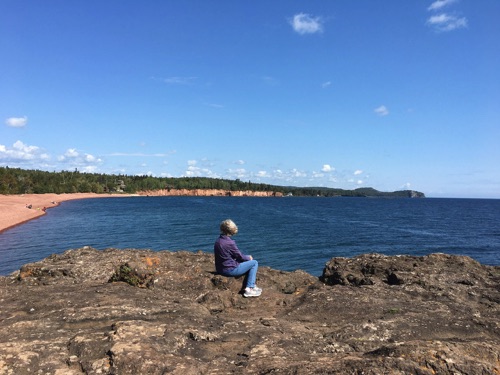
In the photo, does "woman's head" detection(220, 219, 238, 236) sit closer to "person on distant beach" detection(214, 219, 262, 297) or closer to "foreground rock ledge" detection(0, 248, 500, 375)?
"person on distant beach" detection(214, 219, 262, 297)

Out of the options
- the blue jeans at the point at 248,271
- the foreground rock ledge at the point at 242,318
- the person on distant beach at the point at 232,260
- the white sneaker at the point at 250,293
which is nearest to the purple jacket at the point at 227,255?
the person on distant beach at the point at 232,260

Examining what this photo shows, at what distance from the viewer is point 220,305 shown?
878 centimetres

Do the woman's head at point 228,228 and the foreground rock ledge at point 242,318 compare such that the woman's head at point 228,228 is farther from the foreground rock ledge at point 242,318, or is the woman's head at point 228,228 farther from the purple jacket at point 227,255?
the foreground rock ledge at point 242,318

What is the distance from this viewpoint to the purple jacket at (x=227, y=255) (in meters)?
9.66

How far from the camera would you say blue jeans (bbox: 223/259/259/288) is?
9.66 m

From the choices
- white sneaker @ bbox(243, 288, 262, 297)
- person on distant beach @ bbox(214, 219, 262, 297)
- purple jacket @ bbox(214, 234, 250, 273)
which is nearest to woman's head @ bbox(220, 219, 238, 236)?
person on distant beach @ bbox(214, 219, 262, 297)

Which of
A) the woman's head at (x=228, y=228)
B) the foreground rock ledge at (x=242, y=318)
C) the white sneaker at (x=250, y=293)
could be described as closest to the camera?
the foreground rock ledge at (x=242, y=318)

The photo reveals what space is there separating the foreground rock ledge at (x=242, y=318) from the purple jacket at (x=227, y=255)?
448mm

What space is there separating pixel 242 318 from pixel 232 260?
7.13ft

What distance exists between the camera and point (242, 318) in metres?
7.93

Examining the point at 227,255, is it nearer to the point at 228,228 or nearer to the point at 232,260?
the point at 232,260

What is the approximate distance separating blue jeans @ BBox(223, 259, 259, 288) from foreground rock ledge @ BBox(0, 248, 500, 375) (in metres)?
0.40

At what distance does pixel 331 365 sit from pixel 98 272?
8019mm

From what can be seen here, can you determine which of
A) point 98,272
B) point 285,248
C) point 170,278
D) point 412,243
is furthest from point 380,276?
point 412,243
